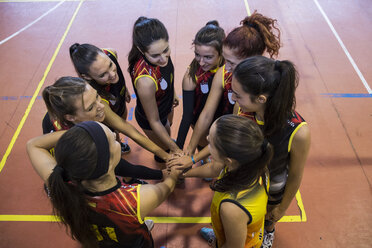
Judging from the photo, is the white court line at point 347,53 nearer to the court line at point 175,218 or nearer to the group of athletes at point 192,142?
the court line at point 175,218

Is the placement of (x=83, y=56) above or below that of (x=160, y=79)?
above

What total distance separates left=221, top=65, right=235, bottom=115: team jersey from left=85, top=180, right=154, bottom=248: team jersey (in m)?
1.15

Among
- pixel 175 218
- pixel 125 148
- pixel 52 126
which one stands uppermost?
pixel 52 126

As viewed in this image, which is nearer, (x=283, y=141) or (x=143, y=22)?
(x=283, y=141)

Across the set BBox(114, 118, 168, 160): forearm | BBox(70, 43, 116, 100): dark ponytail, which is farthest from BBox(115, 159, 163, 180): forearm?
BBox(70, 43, 116, 100): dark ponytail

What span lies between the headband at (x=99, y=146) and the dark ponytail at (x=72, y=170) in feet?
0.07

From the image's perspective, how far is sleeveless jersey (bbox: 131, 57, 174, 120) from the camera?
2.46 meters

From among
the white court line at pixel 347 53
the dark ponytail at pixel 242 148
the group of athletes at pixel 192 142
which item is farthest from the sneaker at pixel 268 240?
→ the white court line at pixel 347 53

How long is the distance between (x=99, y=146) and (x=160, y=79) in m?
1.24

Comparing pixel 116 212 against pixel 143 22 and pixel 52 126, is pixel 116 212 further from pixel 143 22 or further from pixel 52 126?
pixel 143 22

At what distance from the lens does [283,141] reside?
5.95 feet

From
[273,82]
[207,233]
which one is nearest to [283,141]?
[273,82]

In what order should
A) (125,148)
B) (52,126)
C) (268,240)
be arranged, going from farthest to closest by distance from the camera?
1. (125,148)
2. (268,240)
3. (52,126)

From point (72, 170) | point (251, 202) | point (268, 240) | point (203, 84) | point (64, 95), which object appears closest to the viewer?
point (72, 170)
